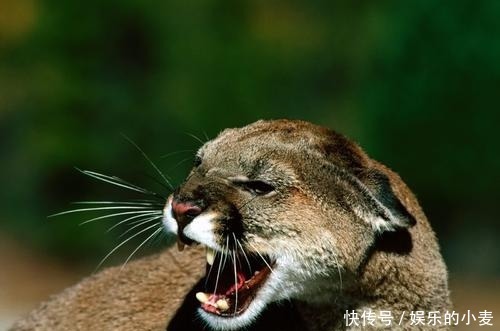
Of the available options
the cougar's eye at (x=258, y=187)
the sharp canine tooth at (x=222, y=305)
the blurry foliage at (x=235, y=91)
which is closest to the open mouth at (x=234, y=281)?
the sharp canine tooth at (x=222, y=305)

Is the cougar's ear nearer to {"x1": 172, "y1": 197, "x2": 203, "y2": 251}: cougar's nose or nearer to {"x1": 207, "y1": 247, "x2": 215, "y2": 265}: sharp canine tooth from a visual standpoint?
{"x1": 207, "y1": 247, "x2": 215, "y2": 265}: sharp canine tooth

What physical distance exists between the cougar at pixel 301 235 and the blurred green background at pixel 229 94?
66.1 ft

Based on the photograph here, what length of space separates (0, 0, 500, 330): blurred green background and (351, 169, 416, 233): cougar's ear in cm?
2051

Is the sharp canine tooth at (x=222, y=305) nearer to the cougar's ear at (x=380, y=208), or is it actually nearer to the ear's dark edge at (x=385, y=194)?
the cougar's ear at (x=380, y=208)

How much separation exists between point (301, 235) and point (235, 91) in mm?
26003

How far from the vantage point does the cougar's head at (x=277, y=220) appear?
8609 millimetres

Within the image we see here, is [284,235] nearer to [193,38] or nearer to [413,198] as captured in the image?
[413,198]

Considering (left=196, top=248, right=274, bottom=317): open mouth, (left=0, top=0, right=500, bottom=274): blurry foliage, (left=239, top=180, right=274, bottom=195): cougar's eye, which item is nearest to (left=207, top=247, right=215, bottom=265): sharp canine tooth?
(left=196, top=248, right=274, bottom=317): open mouth

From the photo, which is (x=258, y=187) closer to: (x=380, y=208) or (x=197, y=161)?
(x=197, y=161)

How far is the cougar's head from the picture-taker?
8.61 m

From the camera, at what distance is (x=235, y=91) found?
34469mm

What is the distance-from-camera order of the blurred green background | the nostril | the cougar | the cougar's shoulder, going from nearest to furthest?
the nostril
the cougar
the cougar's shoulder
the blurred green background

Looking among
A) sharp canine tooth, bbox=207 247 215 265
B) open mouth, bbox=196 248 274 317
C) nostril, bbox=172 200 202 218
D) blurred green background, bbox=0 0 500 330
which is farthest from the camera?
blurred green background, bbox=0 0 500 330

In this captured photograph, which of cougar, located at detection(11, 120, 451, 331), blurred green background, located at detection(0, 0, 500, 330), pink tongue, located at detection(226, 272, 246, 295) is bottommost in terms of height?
pink tongue, located at detection(226, 272, 246, 295)
